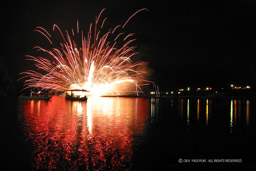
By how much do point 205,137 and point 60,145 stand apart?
30.8 feet

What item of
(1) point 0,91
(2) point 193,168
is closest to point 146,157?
(2) point 193,168

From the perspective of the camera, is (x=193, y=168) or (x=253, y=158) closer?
(x=193, y=168)

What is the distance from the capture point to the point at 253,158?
1141 cm

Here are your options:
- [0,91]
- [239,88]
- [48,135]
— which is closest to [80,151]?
[48,135]

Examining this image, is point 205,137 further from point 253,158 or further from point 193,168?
point 193,168

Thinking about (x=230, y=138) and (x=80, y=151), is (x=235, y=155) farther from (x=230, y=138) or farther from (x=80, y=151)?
(x=80, y=151)

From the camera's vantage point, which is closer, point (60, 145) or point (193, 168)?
point (193, 168)

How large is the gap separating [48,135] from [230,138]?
11970mm

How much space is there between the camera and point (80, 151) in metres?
12.0

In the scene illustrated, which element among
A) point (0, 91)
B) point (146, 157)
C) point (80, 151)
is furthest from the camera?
point (0, 91)

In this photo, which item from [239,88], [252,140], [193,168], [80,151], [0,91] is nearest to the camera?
[193,168]

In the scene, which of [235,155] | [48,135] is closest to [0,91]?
[48,135]

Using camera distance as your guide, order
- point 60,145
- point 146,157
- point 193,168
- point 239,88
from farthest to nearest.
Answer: point 239,88, point 60,145, point 146,157, point 193,168

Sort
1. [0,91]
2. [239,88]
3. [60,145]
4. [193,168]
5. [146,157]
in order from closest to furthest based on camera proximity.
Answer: [193,168] → [146,157] → [60,145] → [0,91] → [239,88]
